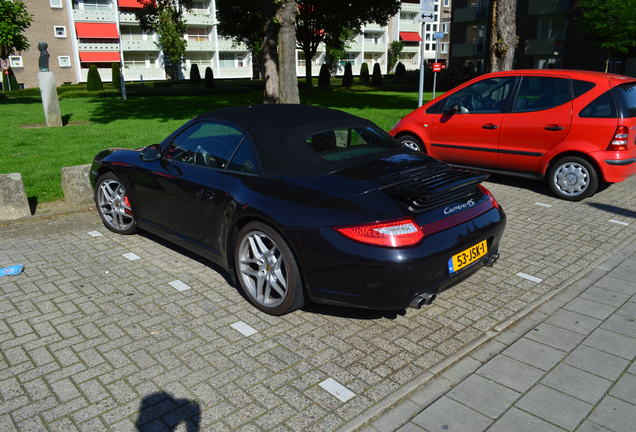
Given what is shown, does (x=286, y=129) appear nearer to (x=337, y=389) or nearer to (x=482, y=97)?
(x=337, y=389)

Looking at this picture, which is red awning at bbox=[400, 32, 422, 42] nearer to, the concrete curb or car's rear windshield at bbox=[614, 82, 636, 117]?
car's rear windshield at bbox=[614, 82, 636, 117]

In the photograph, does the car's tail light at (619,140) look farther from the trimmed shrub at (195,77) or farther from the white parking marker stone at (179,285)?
the trimmed shrub at (195,77)

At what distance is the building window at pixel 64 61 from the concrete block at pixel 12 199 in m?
61.2

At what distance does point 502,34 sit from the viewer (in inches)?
528

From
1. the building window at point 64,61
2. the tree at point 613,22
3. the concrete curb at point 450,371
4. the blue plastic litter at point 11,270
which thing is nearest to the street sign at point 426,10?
the concrete curb at point 450,371

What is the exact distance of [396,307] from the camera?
371 cm

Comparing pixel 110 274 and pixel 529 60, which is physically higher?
pixel 529 60

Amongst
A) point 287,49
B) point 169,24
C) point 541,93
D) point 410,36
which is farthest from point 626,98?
point 410,36

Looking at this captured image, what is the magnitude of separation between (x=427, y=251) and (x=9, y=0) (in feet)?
86.3

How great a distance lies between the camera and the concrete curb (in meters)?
3.04

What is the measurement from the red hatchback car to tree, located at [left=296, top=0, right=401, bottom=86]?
19.7m

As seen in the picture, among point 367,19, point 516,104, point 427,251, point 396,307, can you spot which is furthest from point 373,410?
point 367,19

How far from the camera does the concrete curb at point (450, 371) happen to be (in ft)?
9.96

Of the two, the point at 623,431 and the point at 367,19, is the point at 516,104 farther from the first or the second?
the point at 367,19
